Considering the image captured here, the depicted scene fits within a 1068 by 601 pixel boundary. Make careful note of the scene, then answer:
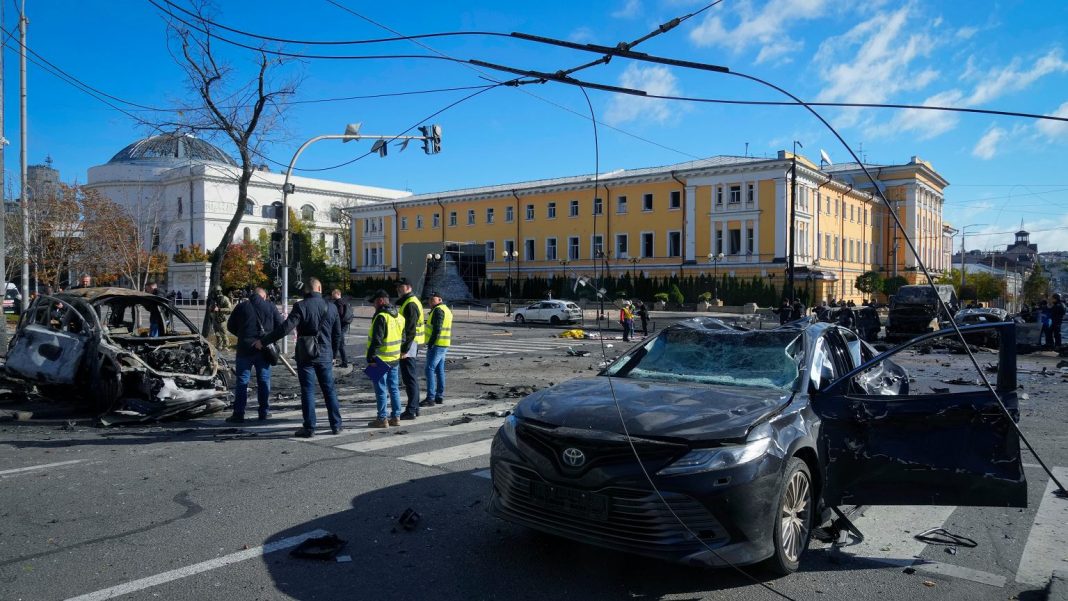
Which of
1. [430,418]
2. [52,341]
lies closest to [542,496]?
[430,418]

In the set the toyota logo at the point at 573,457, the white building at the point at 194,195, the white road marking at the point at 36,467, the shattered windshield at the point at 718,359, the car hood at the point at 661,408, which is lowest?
the white road marking at the point at 36,467

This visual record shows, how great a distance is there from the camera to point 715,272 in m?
56.9

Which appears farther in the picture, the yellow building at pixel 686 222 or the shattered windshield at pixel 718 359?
the yellow building at pixel 686 222

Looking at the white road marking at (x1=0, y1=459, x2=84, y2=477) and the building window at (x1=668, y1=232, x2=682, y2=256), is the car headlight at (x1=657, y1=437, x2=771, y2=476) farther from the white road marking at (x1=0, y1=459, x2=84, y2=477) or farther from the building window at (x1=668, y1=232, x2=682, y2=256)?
the building window at (x1=668, y1=232, x2=682, y2=256)

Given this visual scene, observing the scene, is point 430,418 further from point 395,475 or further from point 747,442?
point 747,442

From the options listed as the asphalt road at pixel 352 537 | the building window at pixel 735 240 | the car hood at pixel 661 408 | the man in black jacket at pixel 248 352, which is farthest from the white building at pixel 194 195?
the car hood at pixel 661 408

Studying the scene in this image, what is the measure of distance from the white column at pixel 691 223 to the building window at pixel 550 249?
1291cm

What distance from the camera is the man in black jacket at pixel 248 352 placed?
925 centimetres

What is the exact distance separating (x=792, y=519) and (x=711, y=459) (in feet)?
2.68

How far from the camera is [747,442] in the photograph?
13.3ft

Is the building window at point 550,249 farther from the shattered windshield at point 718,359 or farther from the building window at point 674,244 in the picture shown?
the shattered windshield at point 718,359

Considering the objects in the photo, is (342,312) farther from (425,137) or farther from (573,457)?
(573,457)

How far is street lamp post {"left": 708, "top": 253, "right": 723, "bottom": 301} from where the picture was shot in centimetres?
5581

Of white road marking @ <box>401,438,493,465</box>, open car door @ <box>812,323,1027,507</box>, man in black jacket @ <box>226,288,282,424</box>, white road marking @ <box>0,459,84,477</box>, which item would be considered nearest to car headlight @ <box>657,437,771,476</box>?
open car door @ <box>812,323,1027,507</box>
